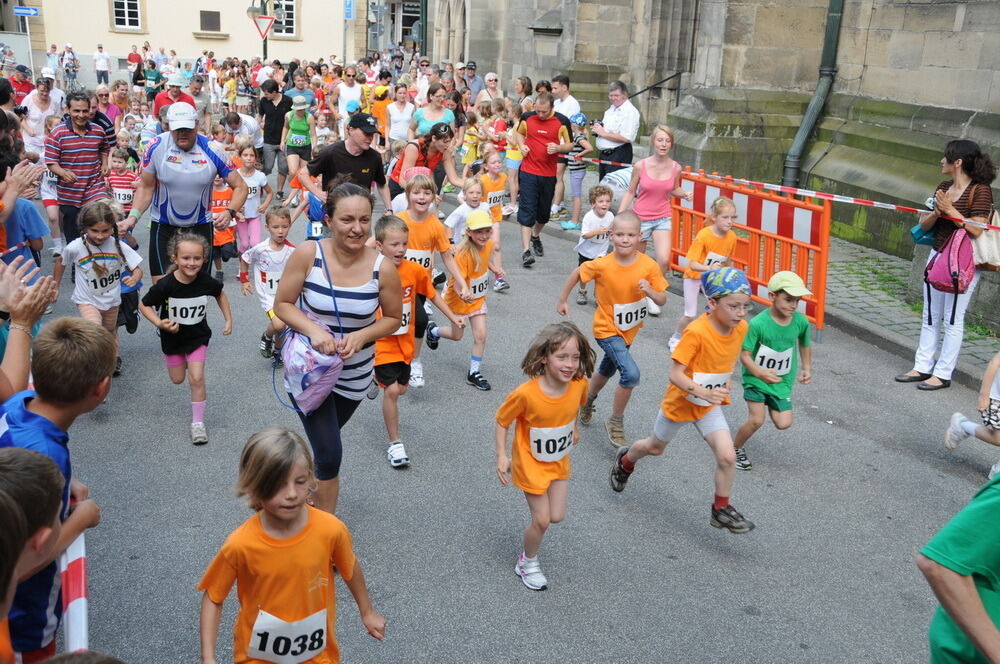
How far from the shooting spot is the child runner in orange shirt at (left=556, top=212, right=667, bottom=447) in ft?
21.0

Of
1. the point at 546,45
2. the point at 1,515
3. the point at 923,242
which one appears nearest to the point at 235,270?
the point at 923,242

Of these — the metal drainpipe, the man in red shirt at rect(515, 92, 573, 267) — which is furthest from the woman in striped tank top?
the metal drainpipe

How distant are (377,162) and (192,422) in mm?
3074

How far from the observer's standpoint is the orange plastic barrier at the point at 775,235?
355 inches

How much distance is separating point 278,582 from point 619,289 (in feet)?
12.3

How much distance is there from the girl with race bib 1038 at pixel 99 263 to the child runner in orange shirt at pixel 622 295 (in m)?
3.19

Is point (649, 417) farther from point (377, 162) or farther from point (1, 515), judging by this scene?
→ point (1, 515)

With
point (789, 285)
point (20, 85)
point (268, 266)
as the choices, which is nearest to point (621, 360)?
point (789, 285)

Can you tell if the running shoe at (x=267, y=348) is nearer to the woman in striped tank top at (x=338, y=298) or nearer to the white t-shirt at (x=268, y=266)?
the white t-shirt at (x=268, y=266)

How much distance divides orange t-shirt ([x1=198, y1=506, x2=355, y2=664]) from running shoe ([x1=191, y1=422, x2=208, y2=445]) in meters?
3.37

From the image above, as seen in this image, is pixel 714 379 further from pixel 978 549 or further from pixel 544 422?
pixel 978 549

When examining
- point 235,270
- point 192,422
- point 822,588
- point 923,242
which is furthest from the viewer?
point 235,270

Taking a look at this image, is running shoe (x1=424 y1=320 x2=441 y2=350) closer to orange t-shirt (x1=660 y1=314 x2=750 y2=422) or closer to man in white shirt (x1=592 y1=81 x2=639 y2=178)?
orange t-shirt (x1=660 y1=314 x2=750 y2=422)

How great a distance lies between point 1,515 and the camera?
211 centimetres
